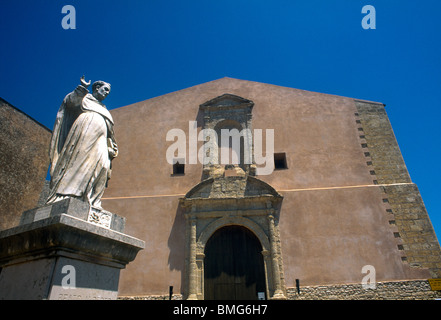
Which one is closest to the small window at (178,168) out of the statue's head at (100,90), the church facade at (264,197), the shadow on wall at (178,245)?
the church facade at (264,197)

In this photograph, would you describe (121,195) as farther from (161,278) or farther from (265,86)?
(265,86)

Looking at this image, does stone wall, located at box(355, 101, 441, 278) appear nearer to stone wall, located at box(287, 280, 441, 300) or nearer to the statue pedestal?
stone wall, located at box(287, 280, 441, 300)

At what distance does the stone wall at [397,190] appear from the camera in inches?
295

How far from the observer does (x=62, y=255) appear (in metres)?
2.00

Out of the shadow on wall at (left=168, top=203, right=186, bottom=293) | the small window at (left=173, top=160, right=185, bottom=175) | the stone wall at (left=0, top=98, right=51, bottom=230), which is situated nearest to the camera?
the shadow on wall at (left=168, top=203, right=186, bottom=293)

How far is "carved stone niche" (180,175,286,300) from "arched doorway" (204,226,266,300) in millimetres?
233

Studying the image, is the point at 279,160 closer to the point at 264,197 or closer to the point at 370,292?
the point at 264,197

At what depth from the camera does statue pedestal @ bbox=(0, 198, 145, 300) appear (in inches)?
77.8

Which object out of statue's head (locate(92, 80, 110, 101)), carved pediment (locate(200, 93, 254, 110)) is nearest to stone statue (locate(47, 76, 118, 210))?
statue's head (locate(92, 80, 110, 101))

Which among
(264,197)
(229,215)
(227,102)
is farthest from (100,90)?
(227,102)

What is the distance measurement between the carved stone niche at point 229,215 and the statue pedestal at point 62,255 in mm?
5603

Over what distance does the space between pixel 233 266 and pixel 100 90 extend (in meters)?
6.07

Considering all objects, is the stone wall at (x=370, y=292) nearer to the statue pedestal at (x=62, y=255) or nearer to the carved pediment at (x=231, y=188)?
the carved pediment at (x=231, y=188)
